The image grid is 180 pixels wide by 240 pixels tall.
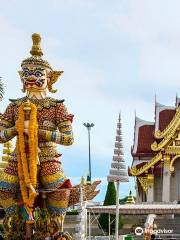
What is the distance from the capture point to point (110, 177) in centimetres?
1153

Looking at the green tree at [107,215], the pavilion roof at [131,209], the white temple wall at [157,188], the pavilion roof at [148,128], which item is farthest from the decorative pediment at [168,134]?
the pavilion roof at [131,209]

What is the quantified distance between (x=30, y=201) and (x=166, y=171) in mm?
19232

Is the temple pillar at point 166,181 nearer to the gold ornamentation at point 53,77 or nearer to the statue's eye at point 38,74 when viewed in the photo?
the gold ornamentation at point 53,77

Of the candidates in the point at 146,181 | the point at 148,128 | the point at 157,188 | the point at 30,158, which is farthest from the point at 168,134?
the point at 30,158

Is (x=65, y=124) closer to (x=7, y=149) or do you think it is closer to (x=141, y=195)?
(x=7, y=149)

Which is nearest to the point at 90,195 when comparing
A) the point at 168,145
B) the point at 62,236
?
the point at 62,236

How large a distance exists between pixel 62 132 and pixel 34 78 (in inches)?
48.8

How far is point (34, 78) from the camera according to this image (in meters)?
12.5

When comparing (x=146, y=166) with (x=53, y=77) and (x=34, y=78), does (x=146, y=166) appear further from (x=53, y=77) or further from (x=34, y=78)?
(x=34, y=78)

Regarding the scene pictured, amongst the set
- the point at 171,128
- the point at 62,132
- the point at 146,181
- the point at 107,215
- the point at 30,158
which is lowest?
the point at 107,215

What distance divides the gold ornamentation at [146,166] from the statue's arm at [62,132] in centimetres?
1829

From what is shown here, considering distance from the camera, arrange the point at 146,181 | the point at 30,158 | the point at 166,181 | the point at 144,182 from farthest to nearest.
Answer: the point at 144,182 < the point at 146,181 < the point at 166,181 < the point at 30,158

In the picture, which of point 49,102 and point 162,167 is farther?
point 162,167

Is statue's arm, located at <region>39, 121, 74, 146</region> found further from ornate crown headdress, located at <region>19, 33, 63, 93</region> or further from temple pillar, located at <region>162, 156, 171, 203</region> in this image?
temple pillar, located at <region>162, 156, 171, 203</region>
